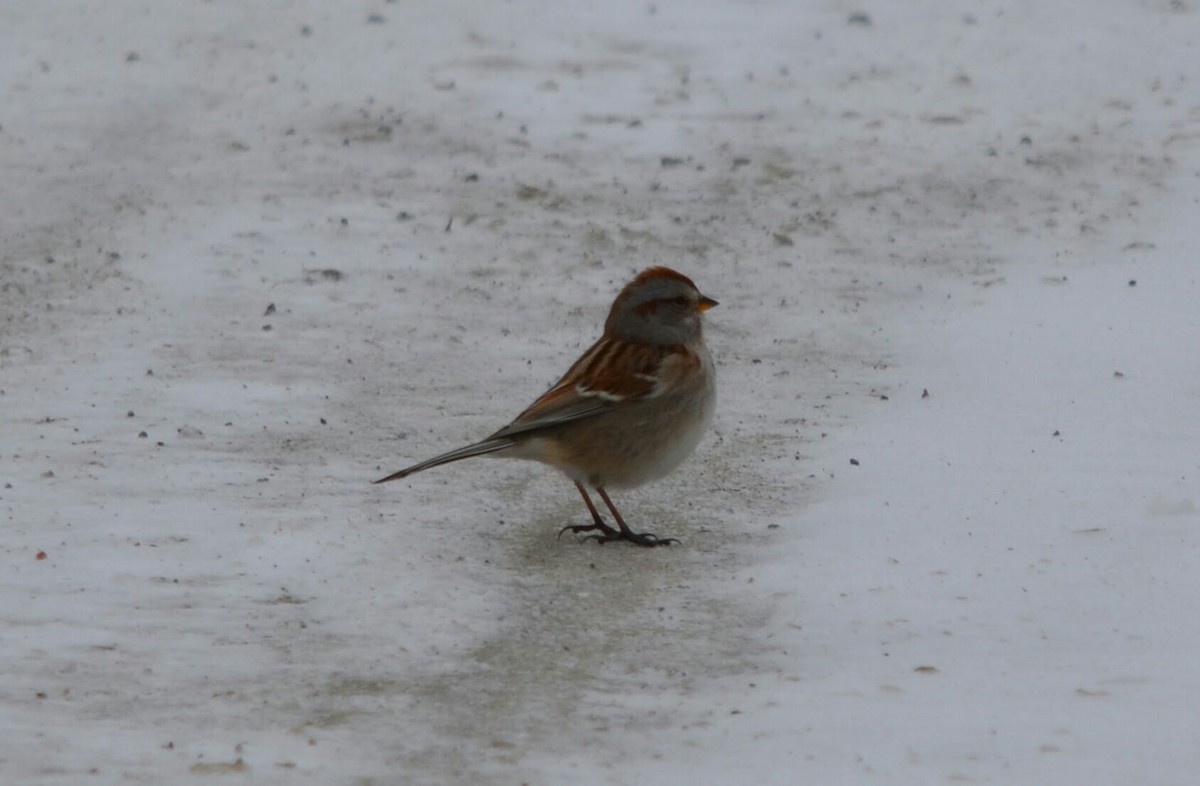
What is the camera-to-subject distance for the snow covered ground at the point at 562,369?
4.07m

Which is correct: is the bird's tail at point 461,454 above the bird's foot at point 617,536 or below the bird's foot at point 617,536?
above

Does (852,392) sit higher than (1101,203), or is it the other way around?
(1101,203)

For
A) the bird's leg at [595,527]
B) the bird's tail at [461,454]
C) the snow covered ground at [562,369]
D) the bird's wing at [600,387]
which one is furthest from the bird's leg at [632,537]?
the bird's tail at [461,454]

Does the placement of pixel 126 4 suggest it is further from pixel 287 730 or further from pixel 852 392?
pixel 287 730

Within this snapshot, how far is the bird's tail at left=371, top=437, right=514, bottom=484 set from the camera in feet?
17.4

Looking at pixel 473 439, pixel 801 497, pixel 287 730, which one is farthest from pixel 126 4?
pixel 287 730

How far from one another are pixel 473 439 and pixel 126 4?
6295 mm

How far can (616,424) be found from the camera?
5.57 metres

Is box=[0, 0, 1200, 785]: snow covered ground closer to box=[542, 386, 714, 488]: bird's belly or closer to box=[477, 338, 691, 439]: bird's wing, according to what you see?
box=[542, 386, 714, 488]: bird's belly

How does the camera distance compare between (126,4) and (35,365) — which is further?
(126,4)

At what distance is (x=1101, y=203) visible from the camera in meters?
8.73

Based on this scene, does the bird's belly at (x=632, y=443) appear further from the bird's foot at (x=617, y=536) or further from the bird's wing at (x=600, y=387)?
the bird's foot at (x=617, y=536)

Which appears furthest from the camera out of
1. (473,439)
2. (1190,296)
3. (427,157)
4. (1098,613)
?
(427,157)

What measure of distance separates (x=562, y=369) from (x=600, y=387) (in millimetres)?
1524
